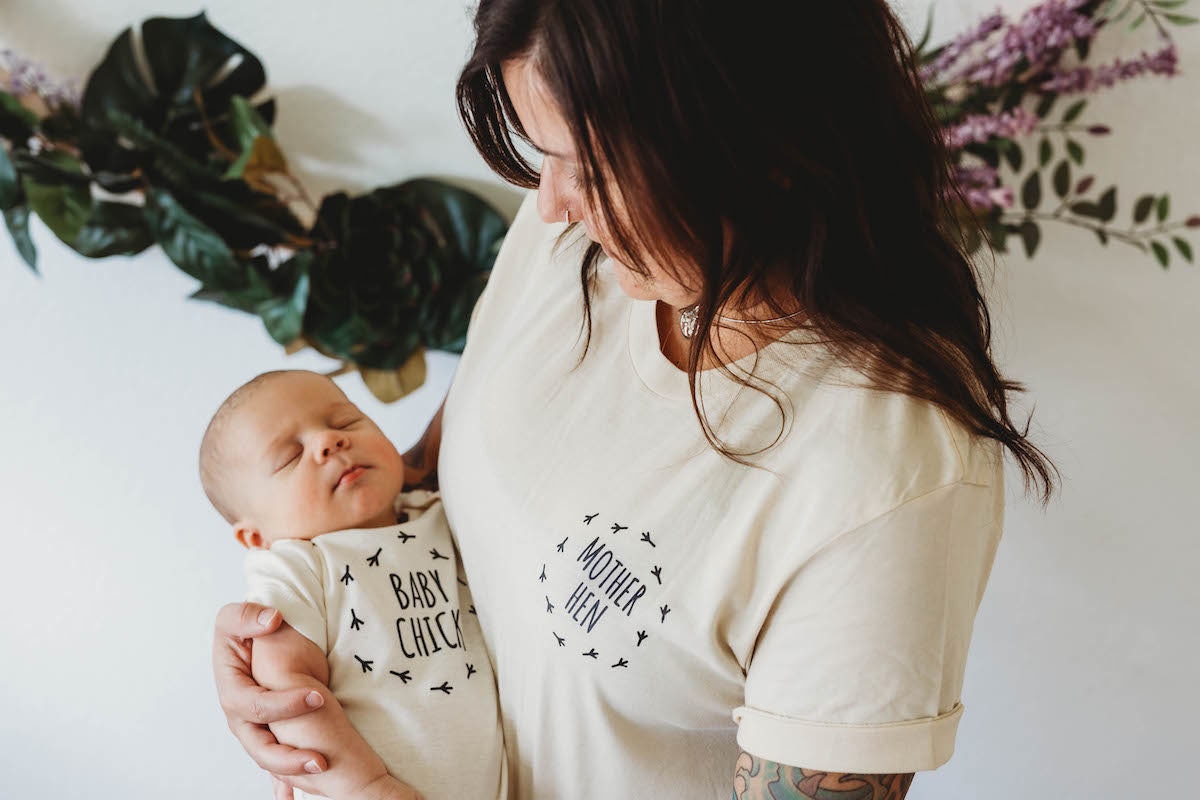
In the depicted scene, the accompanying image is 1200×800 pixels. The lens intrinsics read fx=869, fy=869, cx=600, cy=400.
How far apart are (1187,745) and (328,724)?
155cm

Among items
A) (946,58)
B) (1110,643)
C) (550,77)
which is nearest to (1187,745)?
(1110,643)

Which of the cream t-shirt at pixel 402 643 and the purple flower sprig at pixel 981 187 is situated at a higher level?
the purple flower sprig at pixel 981 187

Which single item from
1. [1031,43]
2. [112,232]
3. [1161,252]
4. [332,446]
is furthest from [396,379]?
[1161,252]

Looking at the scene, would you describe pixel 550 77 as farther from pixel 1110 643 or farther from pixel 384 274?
pixel 1110 643

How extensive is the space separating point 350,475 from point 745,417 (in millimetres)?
553

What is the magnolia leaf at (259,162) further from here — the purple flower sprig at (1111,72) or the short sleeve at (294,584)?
the purple flower sprig at (1111,72)

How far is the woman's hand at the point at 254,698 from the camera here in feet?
2.92

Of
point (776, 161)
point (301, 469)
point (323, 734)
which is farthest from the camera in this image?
point (301, 469)

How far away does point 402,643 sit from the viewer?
972mm

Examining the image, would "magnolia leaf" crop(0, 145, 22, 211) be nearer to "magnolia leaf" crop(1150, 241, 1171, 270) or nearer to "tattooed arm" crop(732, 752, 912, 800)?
"tattooed arm" crop(732, 752, 912, 800)

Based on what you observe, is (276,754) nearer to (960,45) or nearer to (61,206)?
(61,206)

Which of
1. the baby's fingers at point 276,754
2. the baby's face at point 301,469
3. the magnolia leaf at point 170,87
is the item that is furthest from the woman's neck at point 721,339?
the magnolia leaf at point 170,87

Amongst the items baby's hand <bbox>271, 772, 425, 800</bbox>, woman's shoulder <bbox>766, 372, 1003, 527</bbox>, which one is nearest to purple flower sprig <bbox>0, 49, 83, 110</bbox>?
baby's hand <bbox>271, 772, 425, 800</bbox>

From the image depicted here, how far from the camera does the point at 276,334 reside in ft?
4.22
